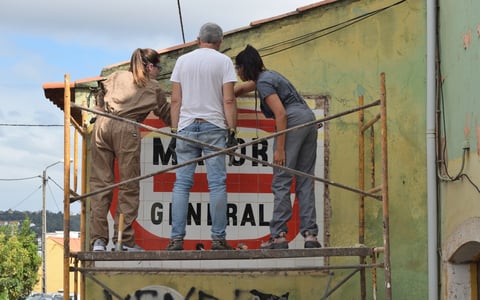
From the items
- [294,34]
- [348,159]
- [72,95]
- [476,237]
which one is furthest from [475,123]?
[72,95]

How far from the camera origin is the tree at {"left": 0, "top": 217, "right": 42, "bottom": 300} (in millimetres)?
45969

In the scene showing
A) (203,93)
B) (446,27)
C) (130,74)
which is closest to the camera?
(203,93)

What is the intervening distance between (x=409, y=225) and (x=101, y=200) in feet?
10.9

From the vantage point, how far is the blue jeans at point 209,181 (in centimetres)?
853

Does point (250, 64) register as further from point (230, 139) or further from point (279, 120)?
point (230, 139)

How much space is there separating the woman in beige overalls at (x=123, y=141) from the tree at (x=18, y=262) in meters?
37.3

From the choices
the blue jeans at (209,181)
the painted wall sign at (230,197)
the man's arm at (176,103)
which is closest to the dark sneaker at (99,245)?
the blue jeans at (209,181)

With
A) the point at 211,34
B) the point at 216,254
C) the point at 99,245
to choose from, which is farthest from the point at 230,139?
the point at 99,245

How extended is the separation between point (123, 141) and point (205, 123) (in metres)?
0.89

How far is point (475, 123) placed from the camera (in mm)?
8914

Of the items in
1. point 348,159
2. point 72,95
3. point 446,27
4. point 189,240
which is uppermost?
point 446,27

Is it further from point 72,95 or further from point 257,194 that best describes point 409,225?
point 72,95

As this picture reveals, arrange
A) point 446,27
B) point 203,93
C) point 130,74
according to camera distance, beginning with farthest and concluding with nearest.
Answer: point 446,27 < point 130,74 < point 203,93

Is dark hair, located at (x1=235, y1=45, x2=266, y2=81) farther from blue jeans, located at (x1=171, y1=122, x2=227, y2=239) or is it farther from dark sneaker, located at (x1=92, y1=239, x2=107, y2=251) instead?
dark sneaker, located at (x1=92, y1=239, x2=107, y2=251)
